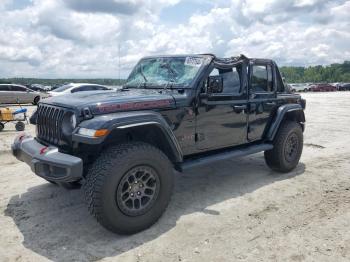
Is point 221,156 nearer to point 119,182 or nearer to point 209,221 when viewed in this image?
point 209,221

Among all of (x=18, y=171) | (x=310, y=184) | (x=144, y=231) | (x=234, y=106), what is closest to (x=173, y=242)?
(x=144, y=231)

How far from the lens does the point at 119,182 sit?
3.69 meters

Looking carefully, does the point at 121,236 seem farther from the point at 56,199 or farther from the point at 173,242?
the point at 56,199

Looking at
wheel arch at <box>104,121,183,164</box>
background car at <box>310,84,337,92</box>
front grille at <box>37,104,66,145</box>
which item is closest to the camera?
wheel arch at <box>104,121,183,164</box>

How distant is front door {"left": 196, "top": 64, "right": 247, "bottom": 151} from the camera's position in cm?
476

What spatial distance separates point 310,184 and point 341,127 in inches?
262

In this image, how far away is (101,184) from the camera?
3559 millimetres

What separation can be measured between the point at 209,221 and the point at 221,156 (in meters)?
1.15

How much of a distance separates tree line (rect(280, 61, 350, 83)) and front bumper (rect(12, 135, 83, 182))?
100860mm

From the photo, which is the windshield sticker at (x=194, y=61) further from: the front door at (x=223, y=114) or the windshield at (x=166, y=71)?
the front door at (x=223, y=114)

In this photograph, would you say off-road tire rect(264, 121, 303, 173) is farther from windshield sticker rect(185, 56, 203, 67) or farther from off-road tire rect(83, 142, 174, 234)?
off-road tire rect(83, 142, 174, 234)

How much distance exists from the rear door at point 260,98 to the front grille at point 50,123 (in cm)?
288

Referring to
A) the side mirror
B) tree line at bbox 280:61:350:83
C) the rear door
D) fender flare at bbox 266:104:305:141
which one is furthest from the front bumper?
tree line at bbox 280:61:350:83

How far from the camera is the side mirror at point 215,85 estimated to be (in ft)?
15.3
